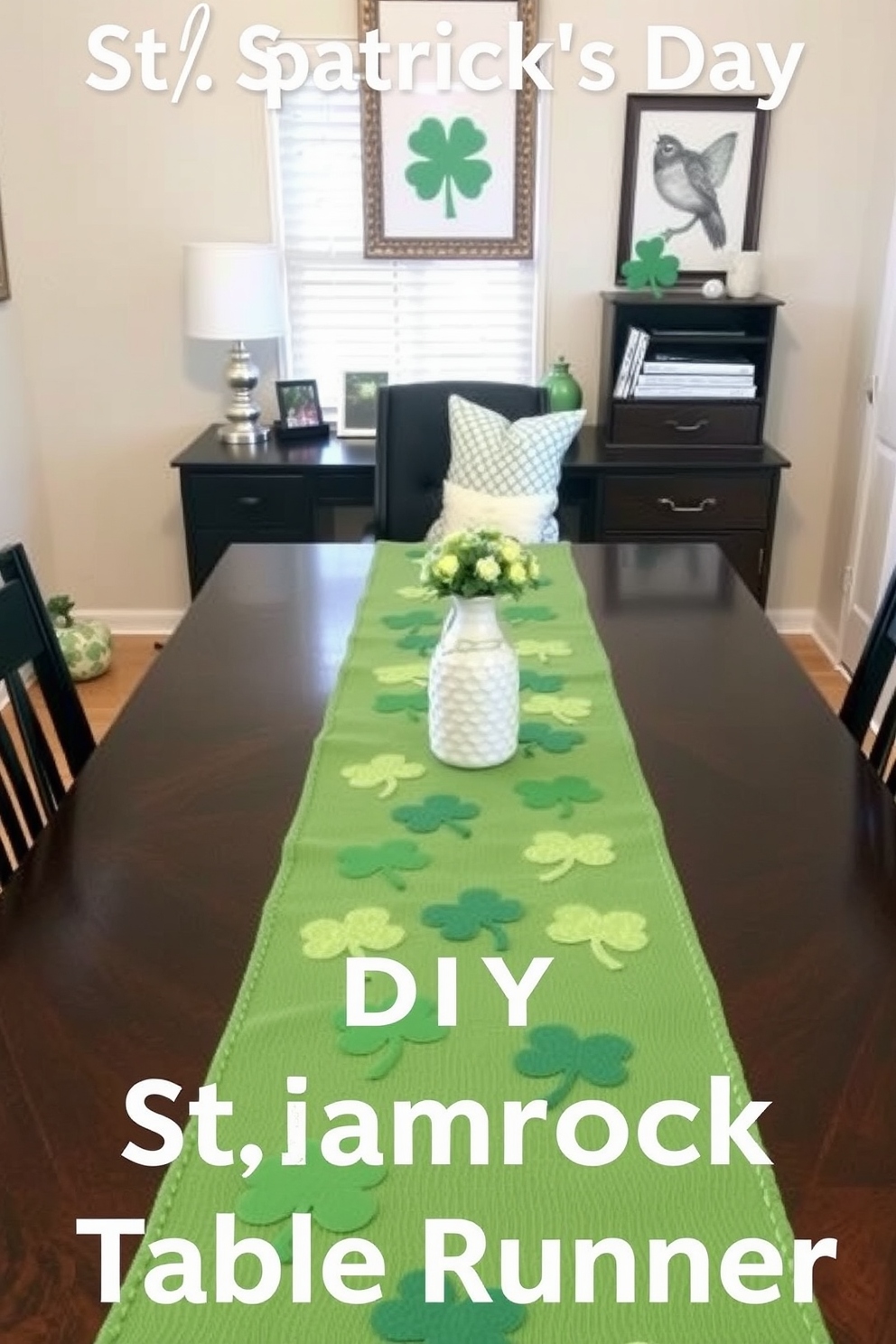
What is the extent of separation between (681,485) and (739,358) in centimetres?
46

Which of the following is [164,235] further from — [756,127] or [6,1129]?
[6,1129]

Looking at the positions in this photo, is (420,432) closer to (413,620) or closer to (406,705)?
(413,620)

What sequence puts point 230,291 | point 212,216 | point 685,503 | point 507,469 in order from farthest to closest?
point 212,216 < point 685,503 < point 230,291 < point 507,469

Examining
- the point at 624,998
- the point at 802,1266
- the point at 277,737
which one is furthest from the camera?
the point at 277,737

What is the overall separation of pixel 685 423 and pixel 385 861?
254 cm

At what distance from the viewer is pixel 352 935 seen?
40.9 inches

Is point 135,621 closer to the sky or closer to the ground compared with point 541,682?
closer to the ground

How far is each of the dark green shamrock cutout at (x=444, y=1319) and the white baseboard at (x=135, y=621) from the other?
3.44 meters

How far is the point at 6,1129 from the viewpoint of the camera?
830 mm

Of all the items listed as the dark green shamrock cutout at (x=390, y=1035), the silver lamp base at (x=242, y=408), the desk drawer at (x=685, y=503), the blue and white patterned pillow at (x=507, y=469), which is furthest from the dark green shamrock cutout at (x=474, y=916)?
the silver lamp base at (x=242, y=408)

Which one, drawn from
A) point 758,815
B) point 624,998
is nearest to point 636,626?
point 758,815

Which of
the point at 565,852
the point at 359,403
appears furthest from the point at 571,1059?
the point at 359,403

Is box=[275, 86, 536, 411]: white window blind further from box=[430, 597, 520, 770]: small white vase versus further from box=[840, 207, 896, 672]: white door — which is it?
box=[430, 597, 520, 770]: small white vase

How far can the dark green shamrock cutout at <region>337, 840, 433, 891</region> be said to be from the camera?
114cm
